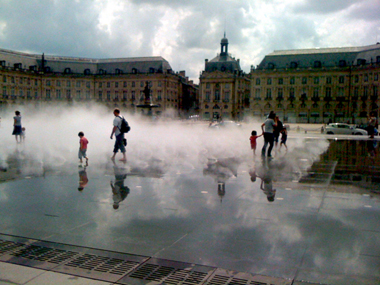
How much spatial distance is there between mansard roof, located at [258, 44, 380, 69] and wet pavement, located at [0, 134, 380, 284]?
255 feet

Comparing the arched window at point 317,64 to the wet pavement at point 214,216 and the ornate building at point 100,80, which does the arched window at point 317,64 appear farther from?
the wet pavement at point 214,216

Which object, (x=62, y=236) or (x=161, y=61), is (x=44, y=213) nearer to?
(x=62, y=236)

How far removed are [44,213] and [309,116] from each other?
3377 inches

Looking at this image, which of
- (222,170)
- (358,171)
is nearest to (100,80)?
(222,170)

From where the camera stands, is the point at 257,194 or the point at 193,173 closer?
the point at 257,194

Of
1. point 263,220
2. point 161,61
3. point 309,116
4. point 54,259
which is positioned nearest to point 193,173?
point 263,220

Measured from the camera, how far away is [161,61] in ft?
319

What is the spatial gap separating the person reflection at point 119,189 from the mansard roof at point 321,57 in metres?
79.3

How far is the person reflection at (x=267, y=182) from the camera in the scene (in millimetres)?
8800

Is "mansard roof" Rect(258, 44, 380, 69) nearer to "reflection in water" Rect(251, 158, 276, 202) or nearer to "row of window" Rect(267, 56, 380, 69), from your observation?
"row of window" Rect(267, 56, 380, 69)

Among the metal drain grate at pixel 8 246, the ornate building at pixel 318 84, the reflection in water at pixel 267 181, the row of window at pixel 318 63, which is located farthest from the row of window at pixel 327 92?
the metal drain grate at pixel 8 246

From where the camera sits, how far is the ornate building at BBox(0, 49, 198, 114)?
95250 millimetres

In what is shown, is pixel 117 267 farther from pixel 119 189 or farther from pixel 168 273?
pixel 119 189

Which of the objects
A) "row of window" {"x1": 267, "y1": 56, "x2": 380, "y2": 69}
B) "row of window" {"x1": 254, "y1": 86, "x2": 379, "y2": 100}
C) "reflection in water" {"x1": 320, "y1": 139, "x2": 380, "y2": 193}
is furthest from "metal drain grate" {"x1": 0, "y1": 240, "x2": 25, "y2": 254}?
"row of window" {"x1": 267, "y1": 56, "x2": 380, "y2": 69}
